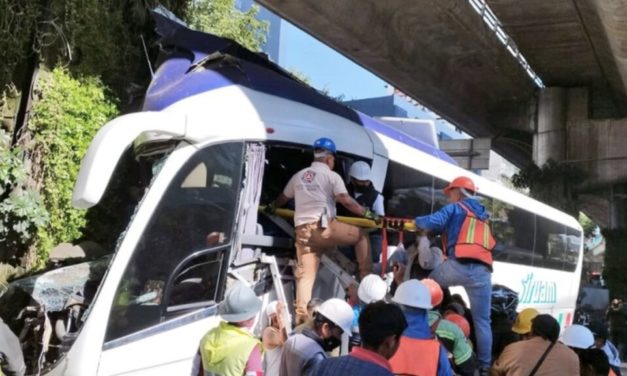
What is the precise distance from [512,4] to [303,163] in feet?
45.2

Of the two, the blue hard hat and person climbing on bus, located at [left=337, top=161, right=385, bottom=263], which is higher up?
the blue hard hat

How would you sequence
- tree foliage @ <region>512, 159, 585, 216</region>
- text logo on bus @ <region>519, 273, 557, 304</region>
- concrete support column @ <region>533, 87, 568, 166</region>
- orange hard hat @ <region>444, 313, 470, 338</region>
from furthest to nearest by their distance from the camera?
concrete support column @ <region>533, 87, 568, 166</region> → tree foliage @ <region>512, 159, 585, 216</region> → text logo on bus @ <region>519, 273, 557, 304</region> → orange hard hat @ <region>444, 313, 470, 338</region>

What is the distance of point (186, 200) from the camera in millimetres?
4660

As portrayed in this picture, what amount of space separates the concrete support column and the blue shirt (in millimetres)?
19938

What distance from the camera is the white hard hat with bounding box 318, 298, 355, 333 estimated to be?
387cm

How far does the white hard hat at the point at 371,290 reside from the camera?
16.3 ft

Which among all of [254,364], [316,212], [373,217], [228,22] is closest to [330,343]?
[254,364]

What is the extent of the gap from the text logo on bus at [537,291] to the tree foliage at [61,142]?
21.9ft

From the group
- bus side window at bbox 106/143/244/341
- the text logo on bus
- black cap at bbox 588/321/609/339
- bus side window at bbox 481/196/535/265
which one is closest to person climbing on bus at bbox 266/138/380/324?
bus side window at bbox 106/143/244/341

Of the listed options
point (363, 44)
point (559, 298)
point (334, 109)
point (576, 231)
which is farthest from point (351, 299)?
point (363, 44)

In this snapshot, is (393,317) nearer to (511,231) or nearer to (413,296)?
(413,296)

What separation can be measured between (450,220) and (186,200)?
7.58 ft

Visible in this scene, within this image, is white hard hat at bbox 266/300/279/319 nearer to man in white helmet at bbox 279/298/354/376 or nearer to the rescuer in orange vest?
man in white helmet at bbox 279/298/354/376

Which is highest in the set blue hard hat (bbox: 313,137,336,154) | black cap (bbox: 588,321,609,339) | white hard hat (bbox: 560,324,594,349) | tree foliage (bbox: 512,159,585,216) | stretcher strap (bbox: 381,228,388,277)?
tree foliage (bbox: 512,159,585,216)
